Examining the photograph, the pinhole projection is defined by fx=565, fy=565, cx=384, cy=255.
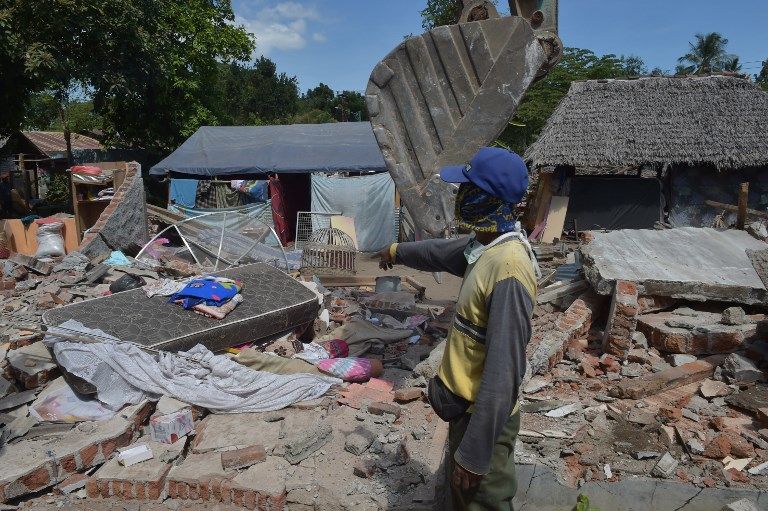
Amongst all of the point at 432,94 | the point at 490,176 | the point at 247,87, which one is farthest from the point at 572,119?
the point at 247,87

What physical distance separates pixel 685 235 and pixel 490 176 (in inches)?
236

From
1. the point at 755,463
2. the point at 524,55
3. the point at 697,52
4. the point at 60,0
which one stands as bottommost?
the point at 755,463

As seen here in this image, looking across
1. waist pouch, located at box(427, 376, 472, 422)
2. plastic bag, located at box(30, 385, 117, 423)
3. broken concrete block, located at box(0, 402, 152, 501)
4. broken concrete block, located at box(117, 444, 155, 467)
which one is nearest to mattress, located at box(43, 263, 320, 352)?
plastic bag, located at box(30, 385, 117, 423)

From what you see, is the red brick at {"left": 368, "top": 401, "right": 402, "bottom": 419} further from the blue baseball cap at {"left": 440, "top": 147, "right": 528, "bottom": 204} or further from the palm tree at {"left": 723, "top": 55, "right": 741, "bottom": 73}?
the palm tree at {"left": 723, "top": 55, "right": 741, "bottom": 73}

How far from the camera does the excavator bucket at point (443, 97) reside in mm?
4059

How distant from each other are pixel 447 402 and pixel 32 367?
3.90m

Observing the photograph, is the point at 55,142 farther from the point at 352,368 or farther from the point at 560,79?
the point at 352,368

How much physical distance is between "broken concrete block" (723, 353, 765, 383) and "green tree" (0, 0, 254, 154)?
14.0m

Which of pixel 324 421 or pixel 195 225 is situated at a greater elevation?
pixel 195 225

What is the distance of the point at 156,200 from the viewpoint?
58.3 feet

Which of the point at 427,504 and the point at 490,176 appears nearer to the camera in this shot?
the point at 490,176

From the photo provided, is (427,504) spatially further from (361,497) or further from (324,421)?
(324,421)

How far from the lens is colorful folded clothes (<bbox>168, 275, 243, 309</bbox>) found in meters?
5.29

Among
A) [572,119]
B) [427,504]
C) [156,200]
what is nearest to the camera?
[427,504]
